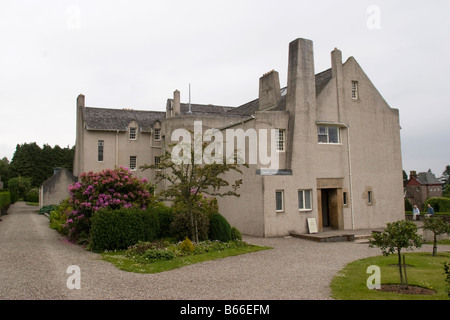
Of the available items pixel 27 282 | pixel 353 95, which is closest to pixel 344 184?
pixel 353 95

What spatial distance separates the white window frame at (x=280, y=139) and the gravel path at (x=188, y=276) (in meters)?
6.81

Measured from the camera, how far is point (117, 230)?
1639 cm

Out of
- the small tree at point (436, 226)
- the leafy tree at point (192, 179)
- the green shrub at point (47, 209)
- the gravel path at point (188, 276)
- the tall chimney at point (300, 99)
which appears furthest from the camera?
the green shrub at point (47, 209)

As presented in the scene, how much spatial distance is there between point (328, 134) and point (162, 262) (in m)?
14.6

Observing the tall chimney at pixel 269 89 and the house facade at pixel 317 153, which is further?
the tall chimney at pixel 269 89

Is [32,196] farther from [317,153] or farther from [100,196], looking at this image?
[317,153]

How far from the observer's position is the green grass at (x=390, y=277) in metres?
8.88

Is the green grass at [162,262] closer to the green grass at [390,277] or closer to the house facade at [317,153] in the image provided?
the green grass at [390,277]

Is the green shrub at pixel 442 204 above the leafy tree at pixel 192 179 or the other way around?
the other way around

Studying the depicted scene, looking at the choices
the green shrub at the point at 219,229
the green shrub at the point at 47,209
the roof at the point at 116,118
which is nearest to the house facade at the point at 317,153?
the green shrub at the point at 219,229

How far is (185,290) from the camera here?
9.61 m

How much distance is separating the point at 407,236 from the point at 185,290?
6.26 m

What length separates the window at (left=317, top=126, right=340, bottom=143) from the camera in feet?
75.8

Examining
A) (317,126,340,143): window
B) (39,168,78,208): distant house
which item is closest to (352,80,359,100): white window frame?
(317,126,340,143): window
